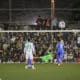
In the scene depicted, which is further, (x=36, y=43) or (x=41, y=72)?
(x=36, y=43)

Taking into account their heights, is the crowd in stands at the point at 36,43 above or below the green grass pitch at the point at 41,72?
above

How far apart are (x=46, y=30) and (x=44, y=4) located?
3358 mm

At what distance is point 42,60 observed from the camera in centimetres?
2483

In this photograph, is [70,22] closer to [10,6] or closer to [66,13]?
[66,13]

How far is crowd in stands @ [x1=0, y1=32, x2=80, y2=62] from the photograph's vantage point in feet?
82.5

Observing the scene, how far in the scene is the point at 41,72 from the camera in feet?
66.1

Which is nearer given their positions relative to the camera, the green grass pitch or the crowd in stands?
the green grass pitch

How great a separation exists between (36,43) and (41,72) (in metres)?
5.84

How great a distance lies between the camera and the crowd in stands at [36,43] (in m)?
25.2

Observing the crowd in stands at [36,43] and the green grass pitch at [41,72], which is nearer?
the green grass pitch at [41,72]

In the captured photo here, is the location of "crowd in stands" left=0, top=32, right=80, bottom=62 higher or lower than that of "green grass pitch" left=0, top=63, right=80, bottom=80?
A: higher

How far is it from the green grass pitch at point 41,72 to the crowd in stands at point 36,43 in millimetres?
1244

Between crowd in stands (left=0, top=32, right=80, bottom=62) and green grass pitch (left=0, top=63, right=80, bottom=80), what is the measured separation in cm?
124

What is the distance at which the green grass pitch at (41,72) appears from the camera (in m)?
18.3
